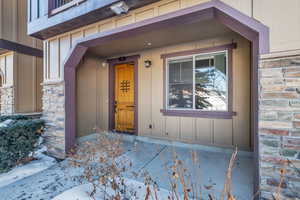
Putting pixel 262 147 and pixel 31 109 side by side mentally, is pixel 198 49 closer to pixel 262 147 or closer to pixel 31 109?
pixel 262 147

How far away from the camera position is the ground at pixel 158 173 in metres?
2.21

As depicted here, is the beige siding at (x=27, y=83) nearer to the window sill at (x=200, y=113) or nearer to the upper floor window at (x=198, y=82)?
the window sill at (x=200, y=113)

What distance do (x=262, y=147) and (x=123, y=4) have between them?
2924 millimetres

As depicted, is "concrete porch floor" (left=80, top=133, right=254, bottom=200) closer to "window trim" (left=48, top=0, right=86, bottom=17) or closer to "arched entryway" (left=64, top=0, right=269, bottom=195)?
"arched entryway" (left=64, top=0, right=269, bottom=195)

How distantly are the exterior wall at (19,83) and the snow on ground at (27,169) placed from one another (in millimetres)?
3296

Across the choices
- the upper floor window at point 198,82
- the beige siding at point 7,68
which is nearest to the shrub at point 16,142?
the upper floor window at point 198,82

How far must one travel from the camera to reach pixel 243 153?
10.9 feet

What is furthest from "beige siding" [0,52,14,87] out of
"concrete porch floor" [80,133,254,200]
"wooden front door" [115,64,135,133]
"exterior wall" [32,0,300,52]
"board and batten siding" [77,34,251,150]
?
"exterior wall" [32,0,300,52]

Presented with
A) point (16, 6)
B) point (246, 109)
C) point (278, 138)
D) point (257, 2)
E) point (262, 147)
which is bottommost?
point (262, 147)

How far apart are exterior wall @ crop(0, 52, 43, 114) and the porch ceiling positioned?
10.9 ft

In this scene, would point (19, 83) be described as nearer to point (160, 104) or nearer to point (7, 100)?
point (7, 100)

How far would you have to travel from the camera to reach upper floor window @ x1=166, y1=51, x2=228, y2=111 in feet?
11.6

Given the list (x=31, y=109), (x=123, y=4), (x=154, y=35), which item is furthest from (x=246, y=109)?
(x=31, y=109)

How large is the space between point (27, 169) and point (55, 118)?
1.16 m
